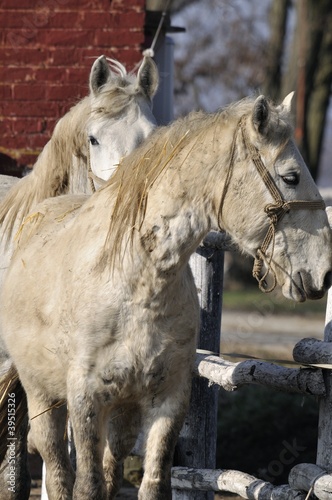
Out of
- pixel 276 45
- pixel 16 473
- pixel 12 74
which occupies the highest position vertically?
pixel 276 45

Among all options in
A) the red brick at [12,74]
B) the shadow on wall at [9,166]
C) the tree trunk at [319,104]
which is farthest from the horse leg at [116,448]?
the tree trunk at [319,104]

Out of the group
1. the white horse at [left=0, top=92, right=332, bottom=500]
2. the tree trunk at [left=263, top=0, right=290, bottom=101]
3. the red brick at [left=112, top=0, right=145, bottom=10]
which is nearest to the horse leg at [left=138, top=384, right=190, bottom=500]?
the white horse at [left=0, top=92, right=332, bottom=500]

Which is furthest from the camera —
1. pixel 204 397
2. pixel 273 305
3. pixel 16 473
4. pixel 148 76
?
pixel 273 305

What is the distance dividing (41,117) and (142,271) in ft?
12.9

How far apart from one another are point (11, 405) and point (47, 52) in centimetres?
354

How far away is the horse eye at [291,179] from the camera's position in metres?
3.57

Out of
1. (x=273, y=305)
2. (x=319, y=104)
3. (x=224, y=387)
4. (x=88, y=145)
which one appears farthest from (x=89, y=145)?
(x=319, y=104)

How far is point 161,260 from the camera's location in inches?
146

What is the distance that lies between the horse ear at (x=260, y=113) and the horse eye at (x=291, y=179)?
0.64ft

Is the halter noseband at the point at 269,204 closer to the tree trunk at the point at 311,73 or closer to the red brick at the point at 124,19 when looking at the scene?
the red brick at the point at 124,19

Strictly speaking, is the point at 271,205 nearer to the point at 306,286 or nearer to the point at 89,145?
the point at 306,286

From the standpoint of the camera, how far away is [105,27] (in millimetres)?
7359

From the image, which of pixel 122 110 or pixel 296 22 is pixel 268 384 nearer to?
pixel 122 110

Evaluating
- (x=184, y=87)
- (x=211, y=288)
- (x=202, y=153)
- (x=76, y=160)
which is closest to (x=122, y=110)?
(x=76, y=160)
